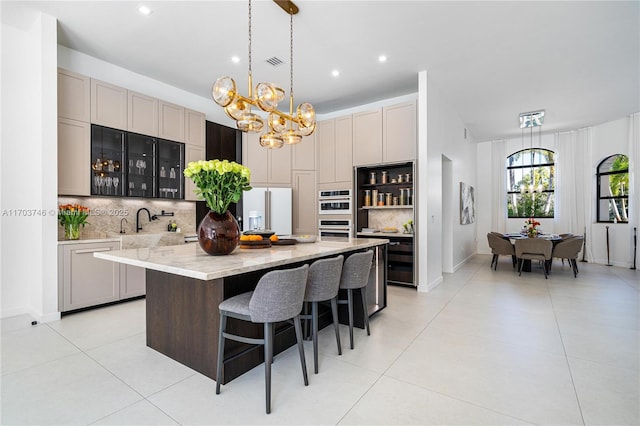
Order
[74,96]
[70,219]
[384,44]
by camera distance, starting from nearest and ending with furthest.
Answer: [70,219], [74,96], [384,44]

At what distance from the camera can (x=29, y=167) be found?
136 inches

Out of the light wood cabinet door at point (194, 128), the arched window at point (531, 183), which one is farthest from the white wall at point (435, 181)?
the light wood cabinet door at point (194, 128)

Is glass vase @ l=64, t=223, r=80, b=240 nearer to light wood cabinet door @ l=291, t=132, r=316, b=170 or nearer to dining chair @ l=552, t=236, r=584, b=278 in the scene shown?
light wood cabinet door @ l=291, t=132, r=316, b=170

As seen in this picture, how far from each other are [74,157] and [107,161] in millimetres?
367

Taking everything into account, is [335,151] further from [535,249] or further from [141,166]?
[535,249]

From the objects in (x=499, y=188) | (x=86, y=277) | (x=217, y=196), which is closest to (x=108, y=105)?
(x=86, y=277)

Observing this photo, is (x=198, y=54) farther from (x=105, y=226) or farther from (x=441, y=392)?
(x=441, y=392)

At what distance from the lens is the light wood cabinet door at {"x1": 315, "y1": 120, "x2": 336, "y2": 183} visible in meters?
5.72

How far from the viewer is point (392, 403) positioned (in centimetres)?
186

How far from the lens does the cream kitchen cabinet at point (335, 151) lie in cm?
553

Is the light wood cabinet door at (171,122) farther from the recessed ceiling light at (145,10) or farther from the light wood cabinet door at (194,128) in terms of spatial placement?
the recessed ceiling light at (145,10)

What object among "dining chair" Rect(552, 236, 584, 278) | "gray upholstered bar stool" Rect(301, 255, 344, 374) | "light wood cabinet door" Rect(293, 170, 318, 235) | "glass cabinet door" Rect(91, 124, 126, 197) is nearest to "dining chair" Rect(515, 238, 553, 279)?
"dining chair" Rect(552, 236, 584, 278)

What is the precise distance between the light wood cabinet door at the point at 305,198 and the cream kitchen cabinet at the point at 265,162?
0.20 m

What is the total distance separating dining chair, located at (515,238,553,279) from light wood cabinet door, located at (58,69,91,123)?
24.2ft
